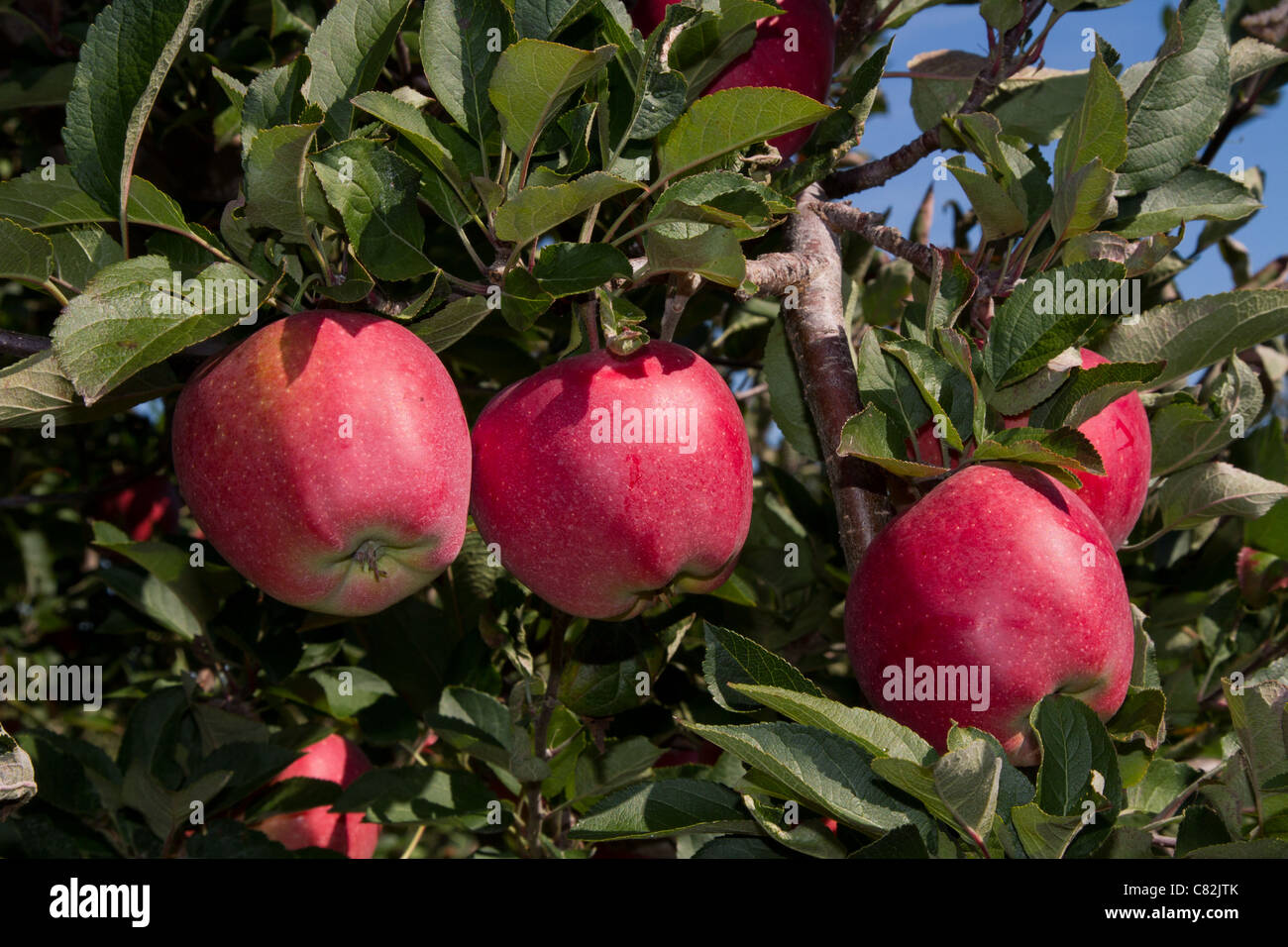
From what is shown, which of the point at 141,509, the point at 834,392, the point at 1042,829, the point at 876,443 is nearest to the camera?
the point at 1042,829

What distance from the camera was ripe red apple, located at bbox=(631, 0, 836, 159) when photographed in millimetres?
1485

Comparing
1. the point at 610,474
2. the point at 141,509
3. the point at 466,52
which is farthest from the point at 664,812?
the point at 141,509

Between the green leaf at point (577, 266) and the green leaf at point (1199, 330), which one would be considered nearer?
the green leaf at point (577, 266)

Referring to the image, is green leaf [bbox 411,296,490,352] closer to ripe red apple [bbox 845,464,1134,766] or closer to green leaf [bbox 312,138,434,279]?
green leaf [bbox 312,138,434,279]

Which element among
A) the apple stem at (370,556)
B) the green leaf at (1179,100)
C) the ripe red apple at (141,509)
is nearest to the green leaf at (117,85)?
the apple stem at (370,556)

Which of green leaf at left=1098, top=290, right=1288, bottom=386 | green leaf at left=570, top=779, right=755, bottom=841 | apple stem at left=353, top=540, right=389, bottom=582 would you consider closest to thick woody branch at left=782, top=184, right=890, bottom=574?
green leaf at left=570, top=779, right=755, bottom=841

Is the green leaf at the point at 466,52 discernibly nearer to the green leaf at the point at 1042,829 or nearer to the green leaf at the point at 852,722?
the green leaf at the point at 852,722

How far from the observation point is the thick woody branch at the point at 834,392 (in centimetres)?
135

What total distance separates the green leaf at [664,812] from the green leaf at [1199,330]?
0.86m

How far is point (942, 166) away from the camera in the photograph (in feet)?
4.38

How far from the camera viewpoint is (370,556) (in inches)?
46.3

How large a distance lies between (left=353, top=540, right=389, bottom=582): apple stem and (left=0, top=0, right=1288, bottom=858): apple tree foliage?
0.88ft

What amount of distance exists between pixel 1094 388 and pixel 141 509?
2.78 m

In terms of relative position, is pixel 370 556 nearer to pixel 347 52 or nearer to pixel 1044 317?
pixel 347 52
